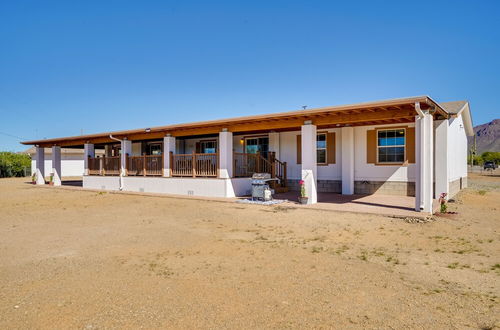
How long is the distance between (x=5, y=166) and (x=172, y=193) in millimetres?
27909

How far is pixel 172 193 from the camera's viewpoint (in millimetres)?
14711

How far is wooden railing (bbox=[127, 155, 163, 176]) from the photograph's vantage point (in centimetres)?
1593

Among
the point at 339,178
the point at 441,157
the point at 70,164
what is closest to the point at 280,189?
the point at 339,178

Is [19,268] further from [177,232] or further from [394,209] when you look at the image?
[394,209]

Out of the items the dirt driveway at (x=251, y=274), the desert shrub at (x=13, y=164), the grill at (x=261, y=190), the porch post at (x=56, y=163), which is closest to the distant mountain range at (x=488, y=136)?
the grill at (x=261, y=190)

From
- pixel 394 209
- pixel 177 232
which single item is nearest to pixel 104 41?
pixel 177 232

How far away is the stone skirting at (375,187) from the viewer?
12.7 metres

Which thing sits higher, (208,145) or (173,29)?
(173,29)

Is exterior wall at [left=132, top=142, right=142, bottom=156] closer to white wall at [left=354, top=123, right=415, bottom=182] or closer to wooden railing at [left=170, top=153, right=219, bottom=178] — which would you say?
wooden railing at [left=170, top=153, right=219, bottom=178]

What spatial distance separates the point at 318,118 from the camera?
1055 cm

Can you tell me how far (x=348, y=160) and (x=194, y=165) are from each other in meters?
6.97

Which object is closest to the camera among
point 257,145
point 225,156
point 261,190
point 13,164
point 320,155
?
point 261,190

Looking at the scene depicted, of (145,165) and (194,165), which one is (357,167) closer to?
(194,165)

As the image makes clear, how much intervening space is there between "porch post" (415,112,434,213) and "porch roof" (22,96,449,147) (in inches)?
16.4
